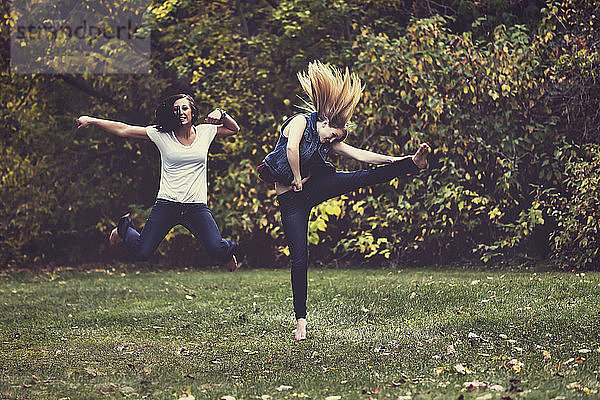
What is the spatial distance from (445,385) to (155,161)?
9460 mm

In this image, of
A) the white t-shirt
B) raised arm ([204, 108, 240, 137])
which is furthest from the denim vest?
the white t-shirt

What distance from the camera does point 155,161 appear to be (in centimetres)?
1374

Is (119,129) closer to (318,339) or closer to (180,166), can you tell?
(180,166)

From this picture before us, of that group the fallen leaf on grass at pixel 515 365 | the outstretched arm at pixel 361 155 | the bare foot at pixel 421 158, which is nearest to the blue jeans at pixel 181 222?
the outstretched arm at pixel 361 155

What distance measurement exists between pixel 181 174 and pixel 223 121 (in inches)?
21.5

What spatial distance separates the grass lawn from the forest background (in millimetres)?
1204

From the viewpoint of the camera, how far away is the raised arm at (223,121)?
6.50m

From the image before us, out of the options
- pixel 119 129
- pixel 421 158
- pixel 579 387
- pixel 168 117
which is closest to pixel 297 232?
pixel 421 158

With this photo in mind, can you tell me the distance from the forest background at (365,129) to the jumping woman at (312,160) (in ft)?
15.5

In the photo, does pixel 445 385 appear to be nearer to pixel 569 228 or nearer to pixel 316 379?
pixel 316 379

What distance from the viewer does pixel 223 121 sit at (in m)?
6.72

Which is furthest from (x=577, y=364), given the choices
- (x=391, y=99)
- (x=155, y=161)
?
(x=155, y=161)

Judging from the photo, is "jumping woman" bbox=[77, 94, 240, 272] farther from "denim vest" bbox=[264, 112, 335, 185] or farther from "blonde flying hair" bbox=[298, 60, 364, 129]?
"blonde flying hair" bbox=[298, 60, 364, 129]

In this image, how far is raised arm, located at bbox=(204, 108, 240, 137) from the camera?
21.3 ft
